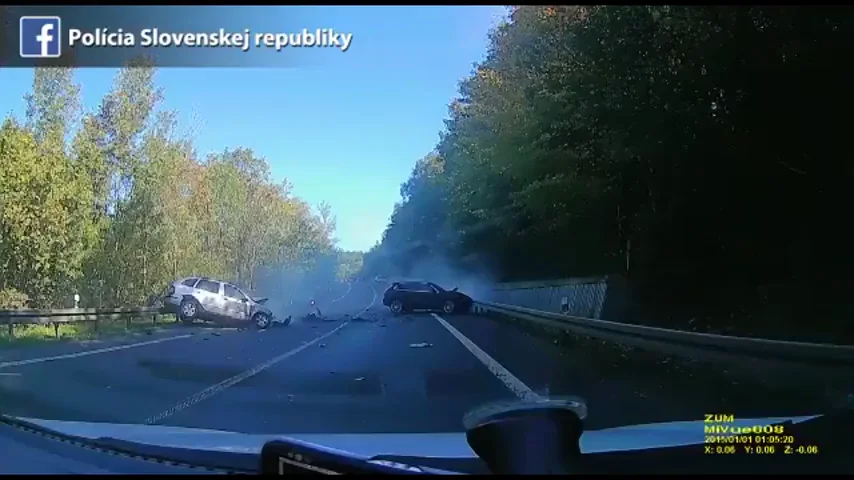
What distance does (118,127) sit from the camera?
8.07 m

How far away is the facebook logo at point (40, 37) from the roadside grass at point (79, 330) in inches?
124

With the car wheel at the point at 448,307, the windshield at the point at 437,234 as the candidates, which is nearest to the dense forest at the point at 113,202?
the windshield at the point at 437,234

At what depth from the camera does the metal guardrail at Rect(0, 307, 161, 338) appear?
8.62 m

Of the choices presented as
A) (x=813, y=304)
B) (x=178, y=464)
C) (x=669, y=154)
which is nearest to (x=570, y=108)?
(x=669, y=154)

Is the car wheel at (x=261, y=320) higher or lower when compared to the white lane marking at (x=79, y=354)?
higher

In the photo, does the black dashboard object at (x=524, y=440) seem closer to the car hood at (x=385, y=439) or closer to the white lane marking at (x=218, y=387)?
the car hood at (x=385, y=439)

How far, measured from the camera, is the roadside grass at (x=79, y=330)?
9.23 meters

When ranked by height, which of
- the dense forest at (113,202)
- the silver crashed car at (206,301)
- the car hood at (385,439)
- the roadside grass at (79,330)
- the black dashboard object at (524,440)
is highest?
the dense forest at (113,202)

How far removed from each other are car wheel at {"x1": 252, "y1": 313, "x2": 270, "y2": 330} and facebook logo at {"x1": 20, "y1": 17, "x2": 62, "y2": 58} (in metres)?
3.76

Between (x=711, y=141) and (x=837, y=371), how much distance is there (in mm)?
5380

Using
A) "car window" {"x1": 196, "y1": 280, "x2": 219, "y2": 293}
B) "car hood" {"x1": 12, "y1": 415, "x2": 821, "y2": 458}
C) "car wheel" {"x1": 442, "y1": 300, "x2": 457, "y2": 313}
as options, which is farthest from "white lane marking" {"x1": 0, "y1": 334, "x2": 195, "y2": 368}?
"car wheel" {"x1": 442, "y1": 300, "x2": 457, "y2": 313}

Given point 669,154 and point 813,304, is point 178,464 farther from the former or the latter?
point 813,304

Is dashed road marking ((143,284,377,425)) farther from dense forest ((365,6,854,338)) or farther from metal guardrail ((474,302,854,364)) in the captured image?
metal guardrail ((474,302,854,364))

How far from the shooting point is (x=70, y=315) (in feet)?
28.8
